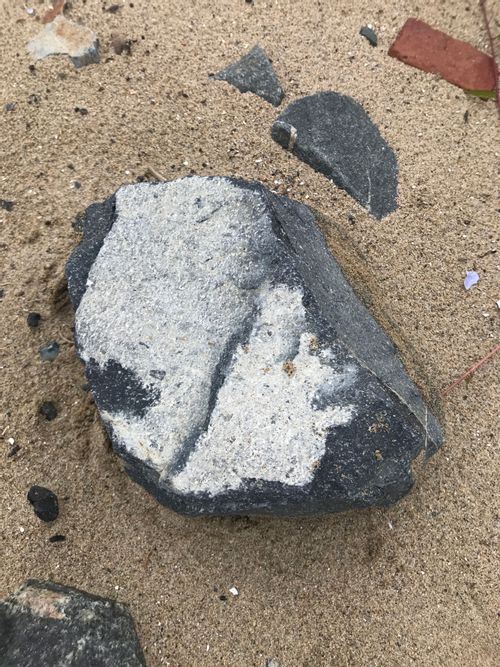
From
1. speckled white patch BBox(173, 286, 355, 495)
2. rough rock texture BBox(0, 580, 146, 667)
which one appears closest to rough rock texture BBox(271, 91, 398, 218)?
speckled white patch BBox(173, 286, 355, 495)

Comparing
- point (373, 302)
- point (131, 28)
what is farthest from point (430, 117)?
point (131, 28)

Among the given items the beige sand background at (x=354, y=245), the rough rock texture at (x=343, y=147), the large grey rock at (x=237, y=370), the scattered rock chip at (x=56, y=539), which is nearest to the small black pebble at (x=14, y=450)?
the beige sand background at (x=354, y=245)

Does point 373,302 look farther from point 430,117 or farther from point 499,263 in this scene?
point 430,117

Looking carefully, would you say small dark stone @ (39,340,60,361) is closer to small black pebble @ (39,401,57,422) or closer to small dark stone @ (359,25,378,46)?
small black pebble @ (39,401,57,422)

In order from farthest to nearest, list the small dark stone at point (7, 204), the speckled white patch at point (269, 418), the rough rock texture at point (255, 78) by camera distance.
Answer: the rough rock texture at point (255, 78), the small dark stone at point (7, 204), the speckled white patch at point (269, 418)

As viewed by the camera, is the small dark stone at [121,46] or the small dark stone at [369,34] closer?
the small dark stone at [121,46]

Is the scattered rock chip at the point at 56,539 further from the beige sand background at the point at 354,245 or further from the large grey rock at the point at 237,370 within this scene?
the large grey rock at the point at 237,370
